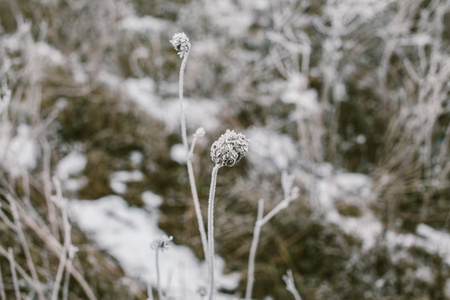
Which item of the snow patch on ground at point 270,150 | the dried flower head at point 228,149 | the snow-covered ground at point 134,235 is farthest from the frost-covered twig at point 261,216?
the snow patch on ground at point 270,150

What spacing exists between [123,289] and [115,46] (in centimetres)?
224

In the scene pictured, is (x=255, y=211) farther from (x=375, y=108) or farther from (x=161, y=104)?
(x=375, y=108)

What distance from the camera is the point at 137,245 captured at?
6.46ft

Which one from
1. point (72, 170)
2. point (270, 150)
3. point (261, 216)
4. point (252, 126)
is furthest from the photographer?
point (252, 126)

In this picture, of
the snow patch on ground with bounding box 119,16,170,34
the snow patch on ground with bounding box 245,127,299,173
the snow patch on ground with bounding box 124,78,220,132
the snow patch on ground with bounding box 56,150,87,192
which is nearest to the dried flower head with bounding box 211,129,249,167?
the snow patch on ground with bounding box 245,127,299,173

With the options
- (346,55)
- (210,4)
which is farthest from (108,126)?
(346,55)

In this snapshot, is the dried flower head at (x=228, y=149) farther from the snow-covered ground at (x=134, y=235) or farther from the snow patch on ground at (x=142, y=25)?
the snow patch on ground at (x=142, y=25)

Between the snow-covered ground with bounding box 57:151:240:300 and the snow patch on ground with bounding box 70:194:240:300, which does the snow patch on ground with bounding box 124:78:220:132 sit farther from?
the snow patch on ground with bounding box 70:194:240:300

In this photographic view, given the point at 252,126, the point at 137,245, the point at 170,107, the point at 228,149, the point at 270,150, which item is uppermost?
the point at 170,107

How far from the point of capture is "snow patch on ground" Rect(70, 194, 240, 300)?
1.81 metres

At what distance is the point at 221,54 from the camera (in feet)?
10.3

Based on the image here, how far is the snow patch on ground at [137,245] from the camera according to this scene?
1.81m

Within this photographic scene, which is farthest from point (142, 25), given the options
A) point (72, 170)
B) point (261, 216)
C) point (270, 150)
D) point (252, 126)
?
point (261, 216)

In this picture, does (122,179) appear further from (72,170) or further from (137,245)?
(137,245)
